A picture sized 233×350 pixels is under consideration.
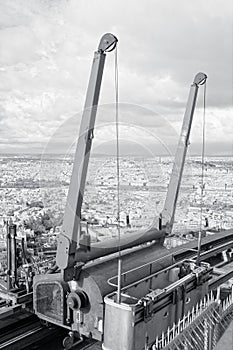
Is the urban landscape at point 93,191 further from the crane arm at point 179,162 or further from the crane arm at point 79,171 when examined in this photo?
the crane arm at point 79,171

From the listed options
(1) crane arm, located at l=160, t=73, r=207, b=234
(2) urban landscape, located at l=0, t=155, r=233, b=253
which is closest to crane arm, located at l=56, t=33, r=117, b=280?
(2) urban landscape, located at l=0, t=155, r=233, b=253

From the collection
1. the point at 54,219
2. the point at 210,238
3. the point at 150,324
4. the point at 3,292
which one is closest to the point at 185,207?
the point at 210,238

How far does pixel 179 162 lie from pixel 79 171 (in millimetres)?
2057

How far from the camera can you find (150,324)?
325cm

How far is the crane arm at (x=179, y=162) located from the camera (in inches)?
189

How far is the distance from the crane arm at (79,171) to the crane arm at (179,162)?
5.87ft

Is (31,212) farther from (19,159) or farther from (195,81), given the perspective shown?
(195,81)

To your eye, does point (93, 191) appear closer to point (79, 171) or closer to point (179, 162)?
point (79, 171)

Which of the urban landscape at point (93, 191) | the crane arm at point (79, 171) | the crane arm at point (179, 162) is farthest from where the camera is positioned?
the crane arm at point (179, 162)

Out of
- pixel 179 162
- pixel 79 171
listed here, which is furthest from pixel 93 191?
pixel 179 162

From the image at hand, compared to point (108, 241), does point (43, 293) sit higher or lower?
lower

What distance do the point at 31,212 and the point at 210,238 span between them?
3976 millimetres

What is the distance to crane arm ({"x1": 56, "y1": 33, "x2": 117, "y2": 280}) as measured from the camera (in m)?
3.27

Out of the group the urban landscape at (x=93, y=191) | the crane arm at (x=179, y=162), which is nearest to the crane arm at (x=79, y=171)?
the urban landscape at (x=93, y=191)
